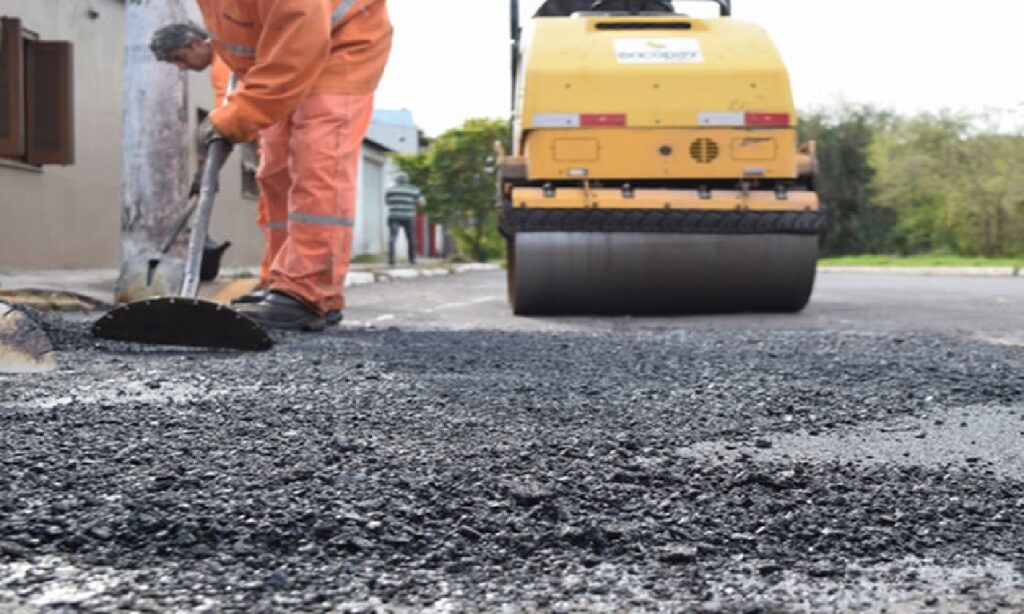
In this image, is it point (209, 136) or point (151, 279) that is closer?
point (209, 136)

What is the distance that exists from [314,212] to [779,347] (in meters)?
1.77

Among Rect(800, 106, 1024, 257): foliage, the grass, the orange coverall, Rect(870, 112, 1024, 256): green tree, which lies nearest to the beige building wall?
the orange coverall

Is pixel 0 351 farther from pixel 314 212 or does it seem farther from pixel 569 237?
pixel 569 237

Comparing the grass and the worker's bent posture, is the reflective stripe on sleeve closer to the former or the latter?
the worker's bent posture

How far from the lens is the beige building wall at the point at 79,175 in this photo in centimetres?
873

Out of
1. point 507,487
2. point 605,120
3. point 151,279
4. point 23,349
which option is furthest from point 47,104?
point 507,487

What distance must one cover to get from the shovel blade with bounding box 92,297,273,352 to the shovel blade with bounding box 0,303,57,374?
53 centimetres

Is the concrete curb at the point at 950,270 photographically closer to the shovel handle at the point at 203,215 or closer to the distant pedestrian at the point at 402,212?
the distant pedestrian at the point at 402,212

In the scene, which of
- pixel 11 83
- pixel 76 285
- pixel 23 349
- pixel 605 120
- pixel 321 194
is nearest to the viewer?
pixel 23 349

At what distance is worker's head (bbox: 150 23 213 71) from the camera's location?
4.47m

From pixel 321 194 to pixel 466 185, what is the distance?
20367 millimetres

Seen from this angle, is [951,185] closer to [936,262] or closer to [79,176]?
[936,262]

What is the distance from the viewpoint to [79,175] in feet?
32.0

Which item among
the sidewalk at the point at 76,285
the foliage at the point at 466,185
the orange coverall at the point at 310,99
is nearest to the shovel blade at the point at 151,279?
the sidewalk at the point at 76,285
